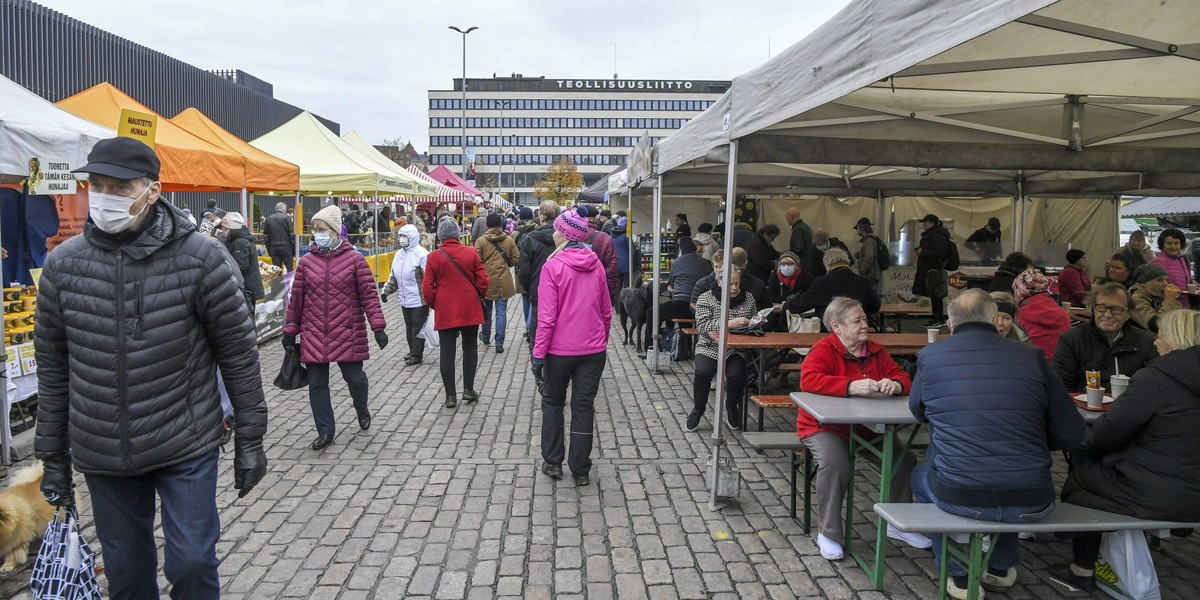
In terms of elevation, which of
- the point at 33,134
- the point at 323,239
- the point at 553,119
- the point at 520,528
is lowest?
the point at 520,528

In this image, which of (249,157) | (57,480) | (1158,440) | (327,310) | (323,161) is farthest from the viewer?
(323,161)

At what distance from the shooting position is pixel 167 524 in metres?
2.97

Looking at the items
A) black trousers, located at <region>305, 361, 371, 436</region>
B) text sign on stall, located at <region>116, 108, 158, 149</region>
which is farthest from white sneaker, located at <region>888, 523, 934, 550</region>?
text sign on stall, located at <region>116, 108, 158, 149</region>

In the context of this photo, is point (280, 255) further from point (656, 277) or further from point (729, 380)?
point (729, 380)

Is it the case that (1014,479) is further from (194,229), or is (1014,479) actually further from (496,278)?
(496,278)

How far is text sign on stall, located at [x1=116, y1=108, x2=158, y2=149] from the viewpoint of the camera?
5336 mm

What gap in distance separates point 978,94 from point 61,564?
18.2 feet

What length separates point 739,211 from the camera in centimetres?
1769

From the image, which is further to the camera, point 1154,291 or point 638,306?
point 638,306

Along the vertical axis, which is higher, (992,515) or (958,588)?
(992,515)

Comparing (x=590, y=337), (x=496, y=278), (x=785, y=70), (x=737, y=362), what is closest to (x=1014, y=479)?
(x=785, y=70)

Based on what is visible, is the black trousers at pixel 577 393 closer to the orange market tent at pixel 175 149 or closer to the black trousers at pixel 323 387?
the black trousers at pixel 323 387

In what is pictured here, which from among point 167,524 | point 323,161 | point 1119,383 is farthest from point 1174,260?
point 323,161

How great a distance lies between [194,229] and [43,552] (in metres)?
1.32
